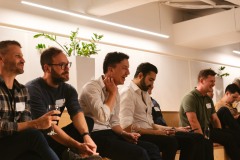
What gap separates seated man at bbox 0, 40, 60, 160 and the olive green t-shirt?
245cm

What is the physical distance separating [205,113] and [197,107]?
159 mm

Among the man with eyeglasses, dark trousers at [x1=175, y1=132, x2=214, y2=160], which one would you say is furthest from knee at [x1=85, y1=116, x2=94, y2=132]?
dark trousers at [x1=175, y1=132, x2=214, y2=160]

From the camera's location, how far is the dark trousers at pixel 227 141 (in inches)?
189

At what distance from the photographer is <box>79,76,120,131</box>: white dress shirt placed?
310 cm

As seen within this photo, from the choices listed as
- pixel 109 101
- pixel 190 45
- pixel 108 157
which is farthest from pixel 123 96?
pixel 190 45

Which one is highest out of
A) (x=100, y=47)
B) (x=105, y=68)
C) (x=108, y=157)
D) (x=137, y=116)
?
(x=100, y=47)

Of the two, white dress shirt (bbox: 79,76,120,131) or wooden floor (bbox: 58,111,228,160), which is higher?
white dress shirt (bbox: 79,76,120,131)

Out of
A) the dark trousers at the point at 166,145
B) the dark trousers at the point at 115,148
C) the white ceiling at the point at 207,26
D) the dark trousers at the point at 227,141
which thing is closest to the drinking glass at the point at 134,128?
the dark trousers at the point at 166,145

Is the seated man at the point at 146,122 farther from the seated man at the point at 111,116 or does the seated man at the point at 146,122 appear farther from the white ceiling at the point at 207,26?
the white ceiling at the point at 207,26

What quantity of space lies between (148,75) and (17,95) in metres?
1.72

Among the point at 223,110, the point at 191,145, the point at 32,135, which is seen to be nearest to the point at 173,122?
the point at 223,110

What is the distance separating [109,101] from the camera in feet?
10.5

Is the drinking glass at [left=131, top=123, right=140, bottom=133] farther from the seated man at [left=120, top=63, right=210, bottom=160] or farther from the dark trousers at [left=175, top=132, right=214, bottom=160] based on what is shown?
the dark trousers at [left=175, top=132, right=214, bottom=160]

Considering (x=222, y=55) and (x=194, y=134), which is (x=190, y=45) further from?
(x=194, y=134)
